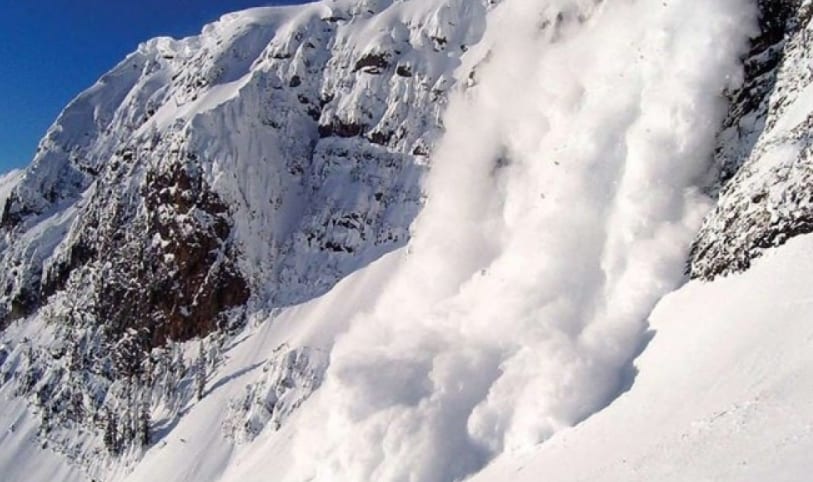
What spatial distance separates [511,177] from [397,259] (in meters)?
20.9

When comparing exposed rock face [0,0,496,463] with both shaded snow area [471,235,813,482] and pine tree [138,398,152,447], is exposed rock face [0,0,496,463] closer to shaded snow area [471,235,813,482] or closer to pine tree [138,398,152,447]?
pine tree [138,398,152,447]

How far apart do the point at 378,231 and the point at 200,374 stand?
1855 cm

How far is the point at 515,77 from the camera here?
44.2 m

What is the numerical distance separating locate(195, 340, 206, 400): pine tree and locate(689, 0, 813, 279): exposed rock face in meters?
41.7

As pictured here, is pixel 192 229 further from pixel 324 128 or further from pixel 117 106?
pixel 117 106

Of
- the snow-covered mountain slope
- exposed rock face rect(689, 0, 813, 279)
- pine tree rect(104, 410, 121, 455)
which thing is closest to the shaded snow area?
the snow-covered mountain slope

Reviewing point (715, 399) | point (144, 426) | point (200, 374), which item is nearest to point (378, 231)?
point (200, 374)

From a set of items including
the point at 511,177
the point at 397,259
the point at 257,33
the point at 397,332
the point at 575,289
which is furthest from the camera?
the point at 257,33

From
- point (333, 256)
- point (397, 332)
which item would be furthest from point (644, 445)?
point (333, 256)

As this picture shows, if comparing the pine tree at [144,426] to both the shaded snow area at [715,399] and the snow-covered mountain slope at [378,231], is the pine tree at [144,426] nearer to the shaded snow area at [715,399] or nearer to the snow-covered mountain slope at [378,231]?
the snow-covered mountain slope at [378,231]

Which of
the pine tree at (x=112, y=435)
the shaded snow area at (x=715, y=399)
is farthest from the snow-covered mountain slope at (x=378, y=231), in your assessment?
the shaded snow area at (x=715, y=399)

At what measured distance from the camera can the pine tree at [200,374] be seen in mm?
55675

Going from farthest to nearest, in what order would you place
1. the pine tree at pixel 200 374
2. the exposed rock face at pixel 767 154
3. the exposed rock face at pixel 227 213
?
the exposed rock face at pixel 227 213, the pine tree at pixel 200 374, the exposed rock face at pixel 767 154

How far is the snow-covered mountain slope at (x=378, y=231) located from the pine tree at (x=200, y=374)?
0.26m
